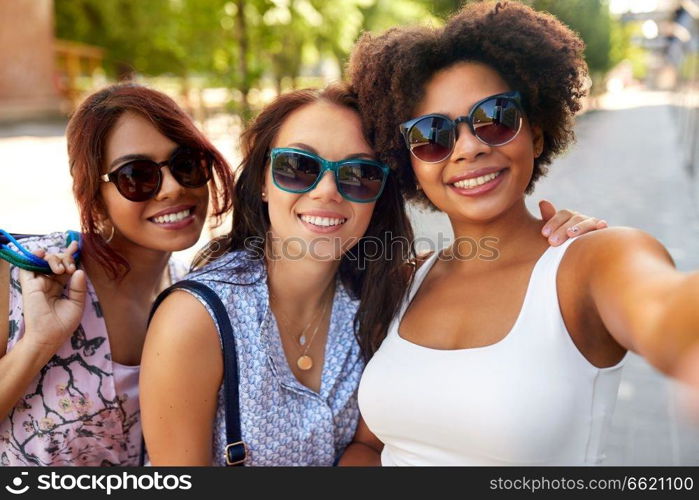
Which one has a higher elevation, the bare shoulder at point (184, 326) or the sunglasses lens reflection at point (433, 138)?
the sunglasses lens reflection at point (433, 138)

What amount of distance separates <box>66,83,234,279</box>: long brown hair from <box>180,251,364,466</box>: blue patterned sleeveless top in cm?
44

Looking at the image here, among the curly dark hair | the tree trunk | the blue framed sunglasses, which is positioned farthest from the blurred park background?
the blue framed sunglasses

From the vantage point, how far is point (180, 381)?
2.05 meters

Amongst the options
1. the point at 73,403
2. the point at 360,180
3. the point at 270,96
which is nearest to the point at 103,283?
the point at 73,403

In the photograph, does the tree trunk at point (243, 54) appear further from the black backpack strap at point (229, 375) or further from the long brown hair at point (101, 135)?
the black backpack strap at point (229, 375)

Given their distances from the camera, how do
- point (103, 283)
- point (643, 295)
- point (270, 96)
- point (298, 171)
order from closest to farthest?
point (643, 295)
point (298, 171)
point (103, 283)
point (270, 96)

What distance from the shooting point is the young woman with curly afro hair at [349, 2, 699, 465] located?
6.04ft

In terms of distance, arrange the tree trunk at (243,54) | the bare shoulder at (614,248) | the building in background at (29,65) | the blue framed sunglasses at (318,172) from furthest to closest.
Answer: the building in background at (29,65), the tree trunk at (243,54), the blue framed sunglasses at (318,172), the bare shoulder at (614,248)

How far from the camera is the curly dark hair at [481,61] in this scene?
2.20 m

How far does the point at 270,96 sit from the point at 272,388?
695 cm

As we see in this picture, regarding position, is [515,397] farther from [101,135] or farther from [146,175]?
[101,135]

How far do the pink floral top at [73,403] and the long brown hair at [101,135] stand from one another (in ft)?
0.53

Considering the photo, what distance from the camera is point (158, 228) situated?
8.24ft

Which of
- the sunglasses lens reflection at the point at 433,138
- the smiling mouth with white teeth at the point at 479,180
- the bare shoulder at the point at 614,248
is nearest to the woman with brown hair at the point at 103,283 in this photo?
the sunglasses lens reflection at the point at 433,138
